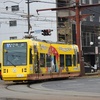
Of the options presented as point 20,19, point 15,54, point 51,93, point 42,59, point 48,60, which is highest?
point 20,19

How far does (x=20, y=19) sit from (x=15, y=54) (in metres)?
39.9

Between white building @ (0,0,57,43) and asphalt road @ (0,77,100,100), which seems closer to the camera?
asphalt road @ (0,77,100,100)

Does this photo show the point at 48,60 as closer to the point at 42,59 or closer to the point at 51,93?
the point at 42,59

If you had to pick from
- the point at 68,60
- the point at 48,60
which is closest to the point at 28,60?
the point at 48,60

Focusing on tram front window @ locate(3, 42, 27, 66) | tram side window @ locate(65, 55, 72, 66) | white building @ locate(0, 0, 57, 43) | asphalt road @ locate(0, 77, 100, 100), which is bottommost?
asphalt road @ locate(0, 77, 100, 100)

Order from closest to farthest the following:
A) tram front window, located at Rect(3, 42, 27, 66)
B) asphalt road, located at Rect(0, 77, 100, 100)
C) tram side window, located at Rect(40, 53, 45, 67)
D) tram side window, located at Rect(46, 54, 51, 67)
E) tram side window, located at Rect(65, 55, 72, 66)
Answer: asphalt road, located at Rect(0, 77, 100, 100) → tram front window, located at Rect(3, 42, 27, 66) → tram side window, located at Rect(40, 53, 45, 67) → tram side window, located at Rect(46, 54, 51, 67) → tram side window, located at Rect(65, 55, 72, 66)

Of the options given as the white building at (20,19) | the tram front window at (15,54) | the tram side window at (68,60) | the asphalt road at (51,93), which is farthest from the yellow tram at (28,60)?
the white building at (20,19)

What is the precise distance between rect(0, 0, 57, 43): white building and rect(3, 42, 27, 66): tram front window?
35.0m

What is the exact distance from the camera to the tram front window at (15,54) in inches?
1129

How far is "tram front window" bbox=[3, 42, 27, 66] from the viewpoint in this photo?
2869 centimetres

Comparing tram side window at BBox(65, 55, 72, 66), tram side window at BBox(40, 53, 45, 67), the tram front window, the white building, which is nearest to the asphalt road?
the tram front window

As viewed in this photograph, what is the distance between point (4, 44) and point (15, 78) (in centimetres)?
269

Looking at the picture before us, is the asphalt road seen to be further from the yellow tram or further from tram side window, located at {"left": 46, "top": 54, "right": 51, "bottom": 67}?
tram side window, located at {"left": 46, "top": 54, "right": 51, "bottom": 67}

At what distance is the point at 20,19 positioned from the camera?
68312 mm
